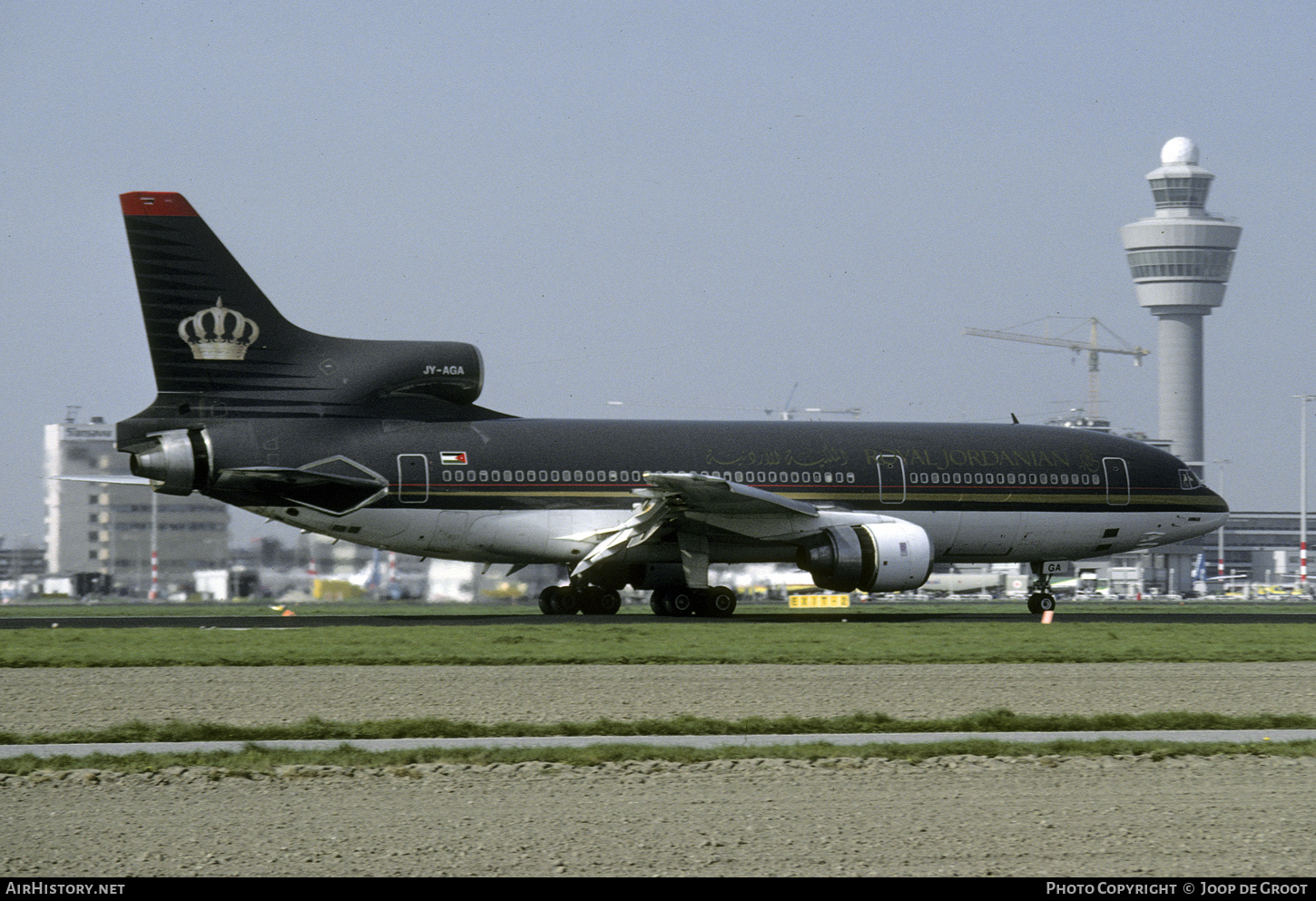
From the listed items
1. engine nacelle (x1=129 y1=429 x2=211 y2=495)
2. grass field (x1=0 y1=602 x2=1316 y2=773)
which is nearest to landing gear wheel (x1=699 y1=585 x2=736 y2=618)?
grass field (x1=0 y1=602 x2=1316 y2=773)

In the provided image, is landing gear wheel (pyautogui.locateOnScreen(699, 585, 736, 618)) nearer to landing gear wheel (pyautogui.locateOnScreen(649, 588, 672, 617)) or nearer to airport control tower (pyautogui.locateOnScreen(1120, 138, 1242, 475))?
landing gear wheel (pyautogui.locateOnScreen(649, 588, 672, 617))

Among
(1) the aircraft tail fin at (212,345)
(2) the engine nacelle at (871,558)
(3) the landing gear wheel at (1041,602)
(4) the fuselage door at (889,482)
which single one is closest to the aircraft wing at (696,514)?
(2) the engine nacelle at (871,558)

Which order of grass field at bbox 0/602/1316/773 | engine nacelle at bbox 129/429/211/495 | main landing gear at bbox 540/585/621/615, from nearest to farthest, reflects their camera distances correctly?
grass field at bbox 0/602/1316/773, engine nacelle at bbox 129/429/211/495, main landing gear at bbox 540/585/621/615

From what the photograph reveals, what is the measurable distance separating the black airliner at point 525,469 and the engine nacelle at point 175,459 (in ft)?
0.12

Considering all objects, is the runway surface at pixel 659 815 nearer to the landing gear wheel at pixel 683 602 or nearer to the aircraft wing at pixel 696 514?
the aircraft wing at pixel 696 514

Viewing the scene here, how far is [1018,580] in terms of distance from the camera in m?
76.7

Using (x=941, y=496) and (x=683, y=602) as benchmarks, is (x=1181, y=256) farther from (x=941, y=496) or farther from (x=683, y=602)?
(x=683, y=602)

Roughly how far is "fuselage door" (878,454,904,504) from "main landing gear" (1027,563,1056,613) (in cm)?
477

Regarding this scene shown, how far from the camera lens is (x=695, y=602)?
32.7m

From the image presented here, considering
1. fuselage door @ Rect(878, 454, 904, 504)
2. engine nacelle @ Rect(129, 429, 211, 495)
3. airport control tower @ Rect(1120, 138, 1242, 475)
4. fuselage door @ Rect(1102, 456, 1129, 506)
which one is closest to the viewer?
engine nacelle @ Rect(129, 429, 211, 495)

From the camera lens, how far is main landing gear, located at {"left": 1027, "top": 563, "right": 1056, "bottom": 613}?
3600cm

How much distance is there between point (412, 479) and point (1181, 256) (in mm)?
167015

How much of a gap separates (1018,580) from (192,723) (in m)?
66.0
